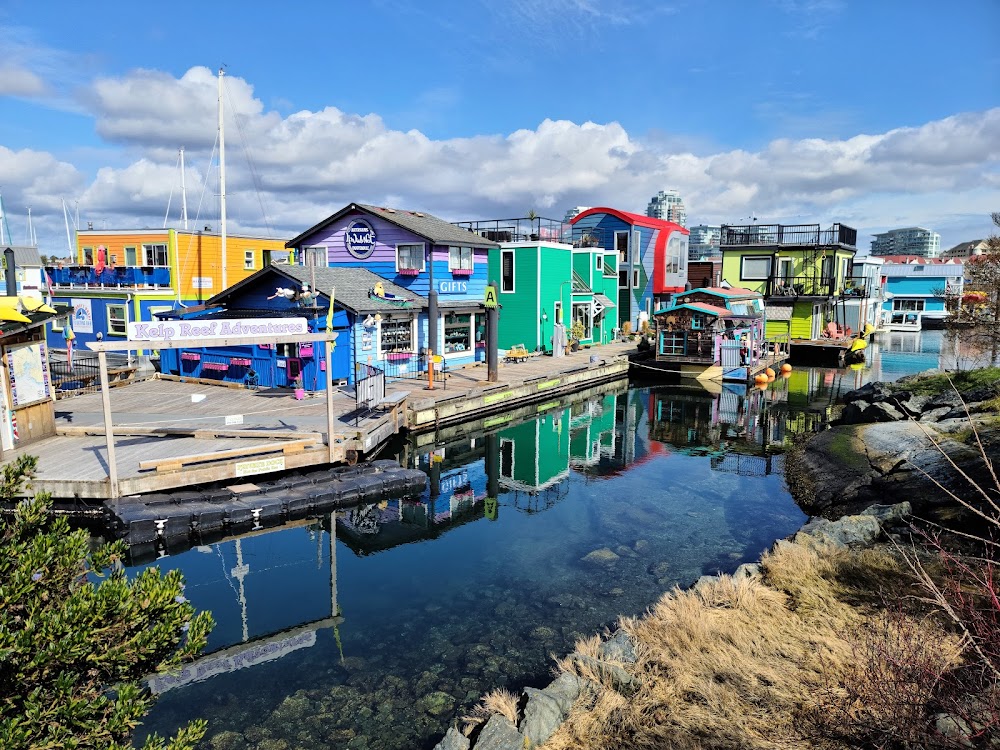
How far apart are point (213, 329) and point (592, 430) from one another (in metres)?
15.9

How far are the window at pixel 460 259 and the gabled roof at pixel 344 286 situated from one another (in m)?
2.49

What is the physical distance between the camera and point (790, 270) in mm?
49219

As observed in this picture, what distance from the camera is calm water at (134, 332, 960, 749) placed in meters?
9.42

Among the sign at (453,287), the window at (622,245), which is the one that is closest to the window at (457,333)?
the sign at (453,287)

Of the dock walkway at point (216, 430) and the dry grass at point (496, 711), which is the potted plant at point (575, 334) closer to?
the dock walkway at point (216, 430)

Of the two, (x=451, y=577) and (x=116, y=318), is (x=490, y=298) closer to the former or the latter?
(x=451, y=577)

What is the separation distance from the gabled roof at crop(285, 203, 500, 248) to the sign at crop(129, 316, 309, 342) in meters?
12.6

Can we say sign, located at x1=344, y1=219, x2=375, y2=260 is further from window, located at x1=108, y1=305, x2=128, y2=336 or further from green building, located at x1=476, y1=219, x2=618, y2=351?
window, located at x1=108, y1=305, x2=128, y2=336

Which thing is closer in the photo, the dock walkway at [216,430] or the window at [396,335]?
the dock walkway at [216,430]

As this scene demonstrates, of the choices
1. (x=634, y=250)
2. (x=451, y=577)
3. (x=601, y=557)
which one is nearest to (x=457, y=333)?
(x=601, y=557)

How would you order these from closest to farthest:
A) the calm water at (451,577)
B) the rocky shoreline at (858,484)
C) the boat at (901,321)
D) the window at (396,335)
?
the rocky shoreline at (858,484), the calm water at (451,577), the window at (396,335), the boat at (901,321)

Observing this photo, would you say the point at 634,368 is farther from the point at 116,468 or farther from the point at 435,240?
the point at 116,468

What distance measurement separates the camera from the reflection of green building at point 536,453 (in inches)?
817

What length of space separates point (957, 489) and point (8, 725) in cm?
1567
